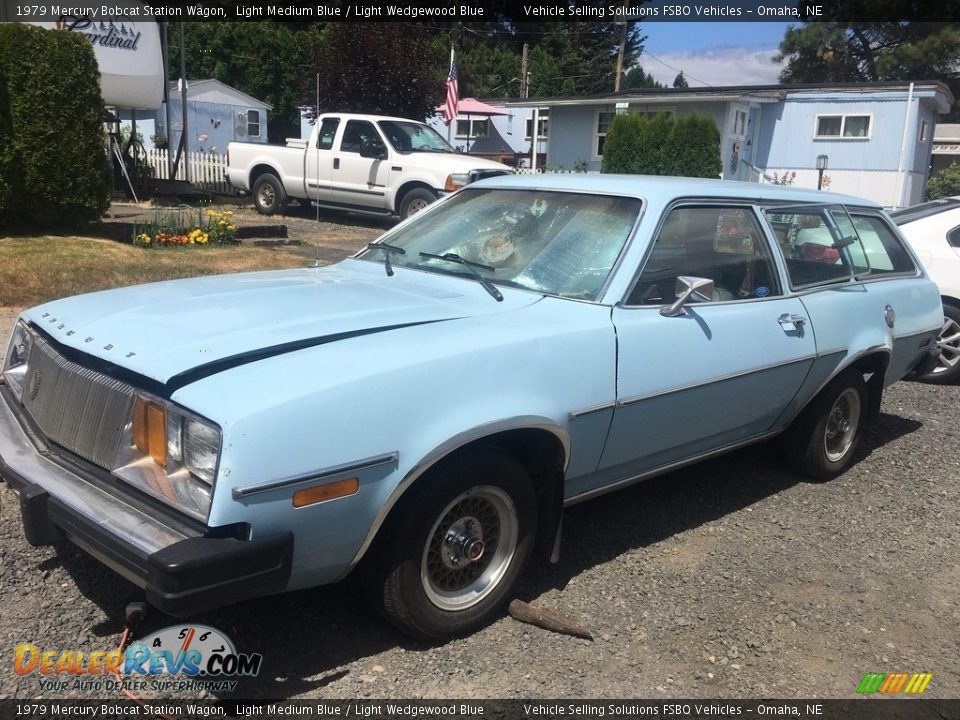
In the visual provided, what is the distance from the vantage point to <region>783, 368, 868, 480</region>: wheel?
474 centimetres

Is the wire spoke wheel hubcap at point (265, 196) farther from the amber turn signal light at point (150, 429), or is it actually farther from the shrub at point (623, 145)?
the amber turn signal light at point (150, 429)

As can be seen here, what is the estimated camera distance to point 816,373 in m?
4.46

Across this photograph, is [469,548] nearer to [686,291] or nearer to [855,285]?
[686,291]

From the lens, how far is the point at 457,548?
3072mm

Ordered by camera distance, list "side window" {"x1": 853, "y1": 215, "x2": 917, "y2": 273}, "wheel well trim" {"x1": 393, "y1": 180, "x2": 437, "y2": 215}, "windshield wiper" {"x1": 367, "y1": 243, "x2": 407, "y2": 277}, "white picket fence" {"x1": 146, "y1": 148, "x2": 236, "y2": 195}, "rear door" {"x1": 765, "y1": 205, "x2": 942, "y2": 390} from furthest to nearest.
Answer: "white picket fence" {"x1": 146, "y1": 148, "x2": 236, "y2": 195} → "wheel well trim" {"x1": 393, "y1": 180, "x2": 437, "y2": 215} → "side window" {"x1": 853, "y1": 215, "x2": 917, "y2": 273} → "rear door" {"x1": 765, "y1": 205, "x2": 942, "y2": 390} → "windshield wiper" {"x1": 367, "y1": 243, "x2": 407, "y2": 277}

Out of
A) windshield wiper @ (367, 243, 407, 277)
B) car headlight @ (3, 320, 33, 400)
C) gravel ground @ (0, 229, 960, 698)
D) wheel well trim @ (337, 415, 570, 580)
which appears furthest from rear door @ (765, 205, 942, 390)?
car headlight @ (3, 320, 33, 400)

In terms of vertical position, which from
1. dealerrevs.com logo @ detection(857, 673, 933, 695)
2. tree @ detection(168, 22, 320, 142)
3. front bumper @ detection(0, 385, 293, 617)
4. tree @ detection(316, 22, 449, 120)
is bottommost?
dealerrevs.com logo @ detection(857, 673, 933, 695)

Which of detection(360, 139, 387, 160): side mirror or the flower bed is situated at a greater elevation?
detection(360, 139, 387, 160): side mirror

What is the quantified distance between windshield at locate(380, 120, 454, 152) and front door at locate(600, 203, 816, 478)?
10.7 meters

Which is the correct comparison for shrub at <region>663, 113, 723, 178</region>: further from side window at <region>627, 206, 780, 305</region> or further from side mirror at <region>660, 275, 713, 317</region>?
side mirror at <region>660, 275, 713, 317</region>

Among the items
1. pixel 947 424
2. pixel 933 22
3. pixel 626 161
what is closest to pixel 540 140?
pixel 626 161

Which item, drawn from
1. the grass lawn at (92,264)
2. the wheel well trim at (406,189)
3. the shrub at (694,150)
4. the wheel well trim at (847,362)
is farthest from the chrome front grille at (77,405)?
the shrub at (694,150)

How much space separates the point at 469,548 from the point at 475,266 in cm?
140

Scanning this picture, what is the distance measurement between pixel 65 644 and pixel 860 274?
4.37 metres
